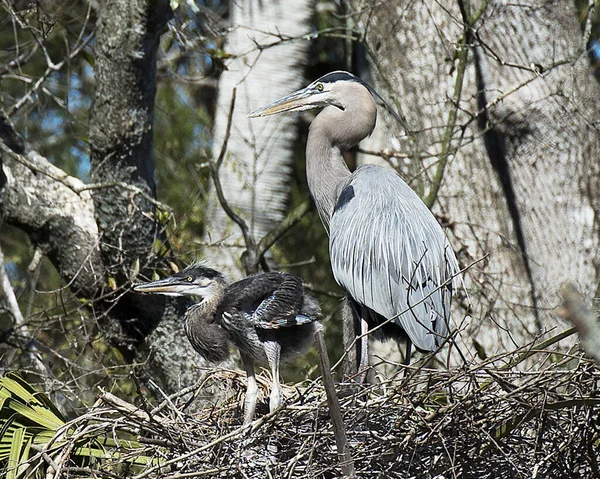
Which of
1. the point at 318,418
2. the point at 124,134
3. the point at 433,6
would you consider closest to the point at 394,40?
the point at 433,6

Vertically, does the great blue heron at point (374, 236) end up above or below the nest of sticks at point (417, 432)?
above

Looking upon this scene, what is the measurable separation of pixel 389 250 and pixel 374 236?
93 millimetres

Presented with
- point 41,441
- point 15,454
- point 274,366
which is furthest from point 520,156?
point 15,454

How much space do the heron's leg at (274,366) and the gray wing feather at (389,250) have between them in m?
0.47

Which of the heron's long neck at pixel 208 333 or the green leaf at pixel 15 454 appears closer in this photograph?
the green leaf at pixel 15 454

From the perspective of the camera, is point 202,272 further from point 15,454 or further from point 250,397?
point 15,454

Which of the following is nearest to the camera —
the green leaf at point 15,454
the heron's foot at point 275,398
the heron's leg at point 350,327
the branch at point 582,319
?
the branch at point 582,319

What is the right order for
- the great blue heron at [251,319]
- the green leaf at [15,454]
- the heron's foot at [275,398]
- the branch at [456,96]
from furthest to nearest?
the branch at [456,96]
the great blue heron at [251,319]
the heron's foot at [275,398]
the green leaf at [15,454]

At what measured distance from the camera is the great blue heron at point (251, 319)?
3250 millimetres

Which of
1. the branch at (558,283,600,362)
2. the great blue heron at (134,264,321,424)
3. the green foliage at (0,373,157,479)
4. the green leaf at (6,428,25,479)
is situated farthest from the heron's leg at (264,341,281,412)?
the branch at (558,283,600,362)

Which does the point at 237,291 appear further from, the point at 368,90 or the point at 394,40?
the point at 394,40

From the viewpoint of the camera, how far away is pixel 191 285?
3461 mm

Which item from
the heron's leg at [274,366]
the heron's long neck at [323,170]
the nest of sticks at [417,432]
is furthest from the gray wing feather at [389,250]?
the nest of sticks at [417,432]

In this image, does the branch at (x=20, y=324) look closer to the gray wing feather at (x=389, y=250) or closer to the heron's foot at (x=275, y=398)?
the heron's foot at (x=275, y=398)
